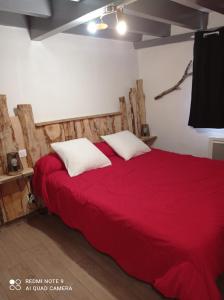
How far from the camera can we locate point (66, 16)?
2131 mm

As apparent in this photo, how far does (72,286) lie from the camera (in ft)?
5.84

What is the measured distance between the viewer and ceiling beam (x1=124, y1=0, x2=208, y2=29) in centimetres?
219

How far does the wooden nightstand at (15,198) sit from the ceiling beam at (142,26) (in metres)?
1.86

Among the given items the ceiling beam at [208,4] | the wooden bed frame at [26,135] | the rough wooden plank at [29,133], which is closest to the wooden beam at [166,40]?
the ceiling beam at [208,4]

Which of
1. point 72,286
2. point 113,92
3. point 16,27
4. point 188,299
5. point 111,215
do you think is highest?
point 16,27

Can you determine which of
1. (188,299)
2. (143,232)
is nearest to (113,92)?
(143,232)

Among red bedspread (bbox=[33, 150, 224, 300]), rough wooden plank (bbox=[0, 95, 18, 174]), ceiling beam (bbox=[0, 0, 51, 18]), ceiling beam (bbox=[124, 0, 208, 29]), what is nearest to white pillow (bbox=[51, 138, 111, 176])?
red bedspread (bbox=[33, 150, 224, 300])

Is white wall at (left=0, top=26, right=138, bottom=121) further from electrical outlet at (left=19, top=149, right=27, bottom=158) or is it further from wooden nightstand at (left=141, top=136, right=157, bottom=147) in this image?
wooden nightstand at (left=141, top=136, right=157, bottom=147)

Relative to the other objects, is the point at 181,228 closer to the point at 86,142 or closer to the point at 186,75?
the point at 86,142

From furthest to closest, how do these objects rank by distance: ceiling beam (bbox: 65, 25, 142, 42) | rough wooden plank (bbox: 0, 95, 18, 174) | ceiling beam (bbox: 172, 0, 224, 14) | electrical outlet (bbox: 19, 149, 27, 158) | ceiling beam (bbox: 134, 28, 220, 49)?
1. ceiling beam (bbox: 134, 28, 220, 49)
2. ceiling beam (bbox: 65, 25, 142, 42)
3. electrical outlet (bbox: 19, 149, 27, 158)
4. rough wooden plank (bbox: 0, 95, 18, 174)
5. ceiling beam (bbox: 172, 0, 224, 14)

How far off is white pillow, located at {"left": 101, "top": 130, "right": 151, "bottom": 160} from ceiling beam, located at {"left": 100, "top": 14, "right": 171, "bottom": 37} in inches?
51.1

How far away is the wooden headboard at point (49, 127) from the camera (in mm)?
2557

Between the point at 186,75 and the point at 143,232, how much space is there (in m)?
2.46

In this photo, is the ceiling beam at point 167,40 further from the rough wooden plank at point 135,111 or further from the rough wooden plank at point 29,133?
the rough wooden plank at point 29,133
